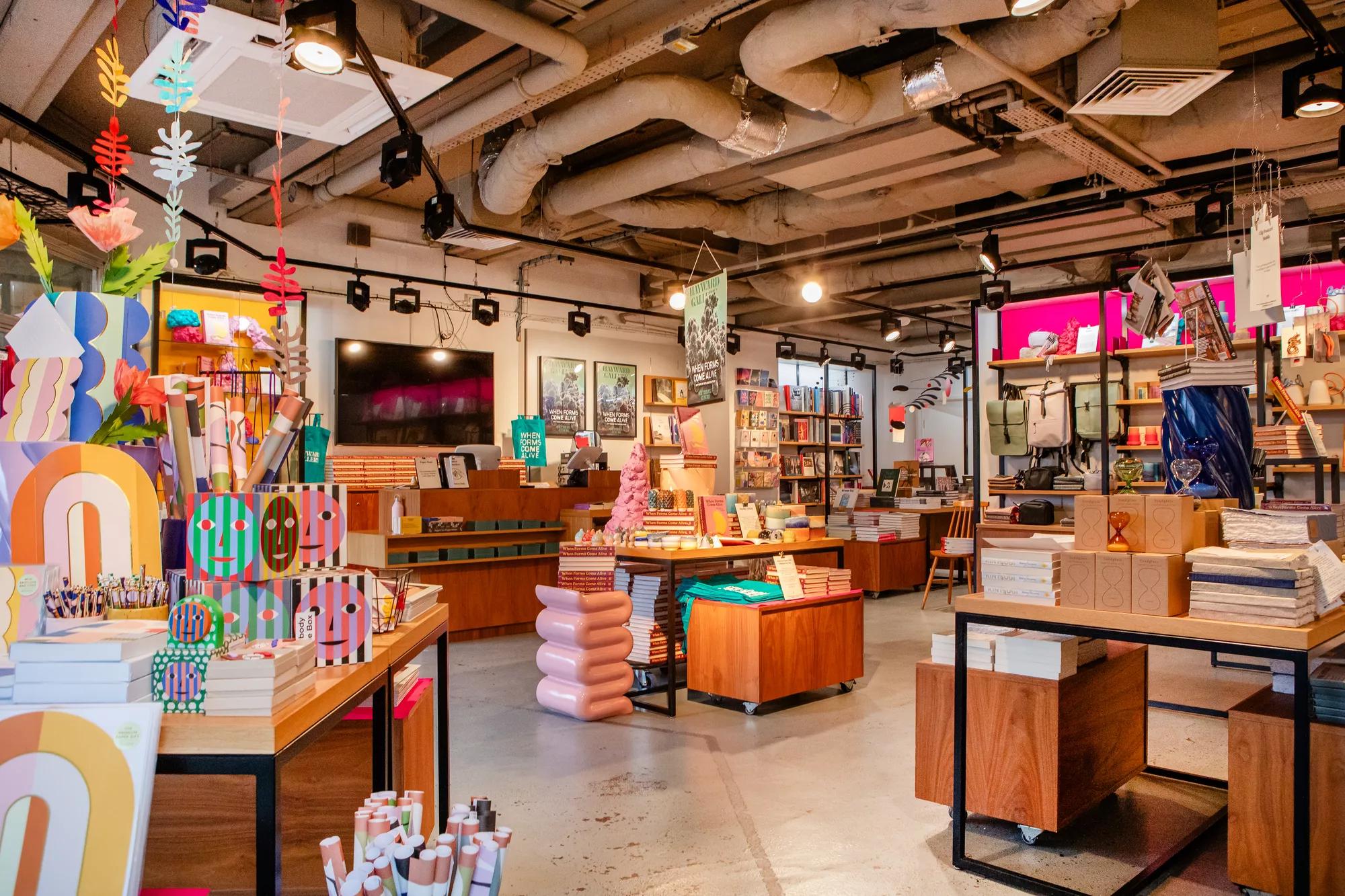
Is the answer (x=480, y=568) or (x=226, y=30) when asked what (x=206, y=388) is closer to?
(x=226, y=30)

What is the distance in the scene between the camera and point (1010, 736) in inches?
118

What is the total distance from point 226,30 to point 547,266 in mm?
6473

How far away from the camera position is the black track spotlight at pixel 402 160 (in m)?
4.82

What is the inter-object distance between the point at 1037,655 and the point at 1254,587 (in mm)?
729

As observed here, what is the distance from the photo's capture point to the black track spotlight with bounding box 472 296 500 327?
8.73 metres

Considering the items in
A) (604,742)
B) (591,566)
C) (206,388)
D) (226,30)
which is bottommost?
(604,742)

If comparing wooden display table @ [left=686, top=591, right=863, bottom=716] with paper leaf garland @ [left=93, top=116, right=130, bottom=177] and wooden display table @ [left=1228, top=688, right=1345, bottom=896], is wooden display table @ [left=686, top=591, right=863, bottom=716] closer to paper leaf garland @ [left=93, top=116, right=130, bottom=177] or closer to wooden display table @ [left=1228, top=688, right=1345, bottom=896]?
wooden display table @ [left=1228, top=688, right=1345, bottom=896]

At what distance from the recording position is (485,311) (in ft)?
28.6

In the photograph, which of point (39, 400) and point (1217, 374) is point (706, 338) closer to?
point (1217, 374)

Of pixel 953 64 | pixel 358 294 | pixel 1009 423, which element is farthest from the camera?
pixel 1009 423

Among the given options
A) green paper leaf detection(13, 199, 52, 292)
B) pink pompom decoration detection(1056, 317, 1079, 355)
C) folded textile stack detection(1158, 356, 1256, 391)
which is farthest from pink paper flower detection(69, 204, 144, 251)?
pink pompom decoration detection(1056, 317, 1079, 355)

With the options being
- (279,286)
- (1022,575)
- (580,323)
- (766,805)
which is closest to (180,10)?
(279,286)

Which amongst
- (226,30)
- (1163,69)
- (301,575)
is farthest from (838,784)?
(226,30)

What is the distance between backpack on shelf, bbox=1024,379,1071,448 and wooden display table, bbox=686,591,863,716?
3584 mm
